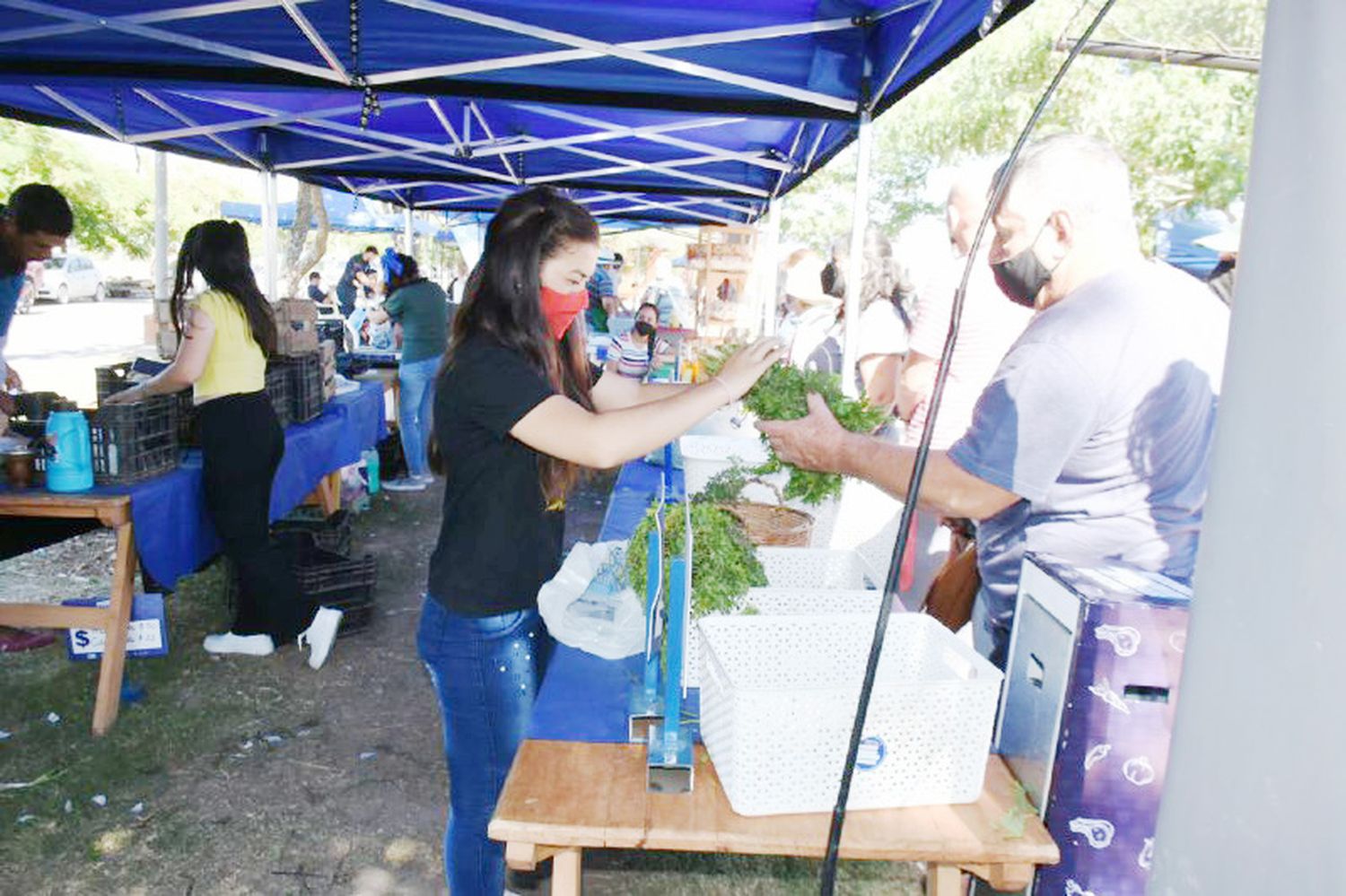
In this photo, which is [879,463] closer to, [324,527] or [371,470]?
[324,527]

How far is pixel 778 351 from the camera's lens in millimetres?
2281

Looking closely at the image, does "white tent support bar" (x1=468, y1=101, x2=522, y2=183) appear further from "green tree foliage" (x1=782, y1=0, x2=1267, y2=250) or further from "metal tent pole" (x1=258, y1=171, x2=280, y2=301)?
"green tree foliage" (x1=782, y1=0, x2=1267, y2=250)

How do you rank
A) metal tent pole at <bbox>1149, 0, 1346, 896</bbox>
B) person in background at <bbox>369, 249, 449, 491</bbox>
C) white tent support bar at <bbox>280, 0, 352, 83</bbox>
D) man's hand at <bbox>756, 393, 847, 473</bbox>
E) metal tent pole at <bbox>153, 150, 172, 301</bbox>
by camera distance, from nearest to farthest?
metal tent pole at <bbox>1149, 0, 1346, 896</bbox> < man's hand at <bbox>756, 393, 847, 473</bbox> < white tent support bar at <bbox>280, 0, 352, 83</bbox> < metal tent pole at <bbox>153, 150, 172, 301</bbox> < person in background at <bbox>369, 249, 449, 491</bbox>

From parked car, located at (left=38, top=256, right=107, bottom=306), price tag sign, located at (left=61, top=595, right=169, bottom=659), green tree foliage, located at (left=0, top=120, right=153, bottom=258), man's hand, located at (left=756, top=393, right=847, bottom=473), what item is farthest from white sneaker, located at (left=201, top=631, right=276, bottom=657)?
parked car, located at (left=38, top=256, right=107, bottom=306)

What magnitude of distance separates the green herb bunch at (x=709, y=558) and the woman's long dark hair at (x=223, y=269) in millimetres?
2705

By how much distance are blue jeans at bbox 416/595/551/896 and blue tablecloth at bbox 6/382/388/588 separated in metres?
2.17

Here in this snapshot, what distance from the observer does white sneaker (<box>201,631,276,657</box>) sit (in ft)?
14.5

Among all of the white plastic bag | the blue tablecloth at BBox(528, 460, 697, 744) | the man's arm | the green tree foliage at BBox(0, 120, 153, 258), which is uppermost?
the green tree foliage at BBox(0, 120, 153, 258)

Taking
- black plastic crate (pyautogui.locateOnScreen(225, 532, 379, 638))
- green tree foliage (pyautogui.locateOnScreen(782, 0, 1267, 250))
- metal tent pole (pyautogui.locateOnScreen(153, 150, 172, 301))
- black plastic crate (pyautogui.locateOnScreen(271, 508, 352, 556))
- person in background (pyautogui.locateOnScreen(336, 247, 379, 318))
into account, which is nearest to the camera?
black plastic crate (pyautogui.locateOnScreen(225, 532, 379, 638))

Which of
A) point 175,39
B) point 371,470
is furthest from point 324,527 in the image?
point 175,39

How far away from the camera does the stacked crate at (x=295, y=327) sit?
17.2ft

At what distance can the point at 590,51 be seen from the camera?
3930mm

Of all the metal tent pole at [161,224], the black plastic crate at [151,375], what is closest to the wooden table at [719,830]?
the black plastic crate at [151,375]

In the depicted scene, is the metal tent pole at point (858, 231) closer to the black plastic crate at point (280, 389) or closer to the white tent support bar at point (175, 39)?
the white tent support bar at point (175, 39)
